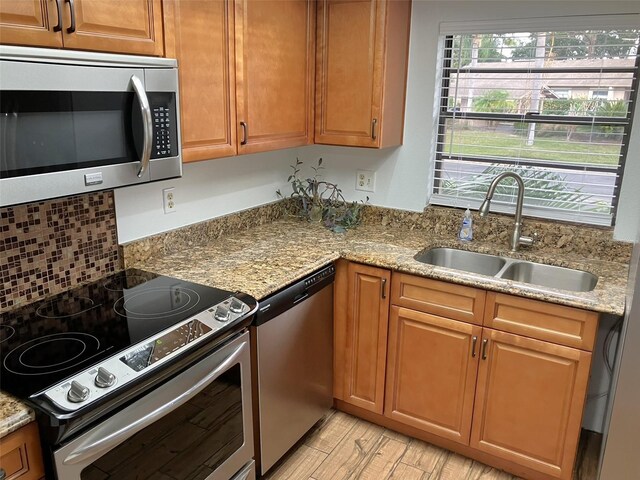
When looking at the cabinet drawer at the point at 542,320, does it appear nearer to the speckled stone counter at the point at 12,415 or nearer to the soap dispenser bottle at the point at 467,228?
the soap dispenser bottle at the point at 467,228

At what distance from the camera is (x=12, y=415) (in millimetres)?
1217

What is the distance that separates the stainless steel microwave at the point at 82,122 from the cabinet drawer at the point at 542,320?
1396mm

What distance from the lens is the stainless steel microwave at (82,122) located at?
1.28 metres

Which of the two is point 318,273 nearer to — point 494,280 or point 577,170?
point 494,280

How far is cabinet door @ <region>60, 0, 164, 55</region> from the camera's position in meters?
1.44

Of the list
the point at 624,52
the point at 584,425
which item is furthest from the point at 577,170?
the point at 584,425

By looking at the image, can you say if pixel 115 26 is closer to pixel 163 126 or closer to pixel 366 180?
pixel 163 126

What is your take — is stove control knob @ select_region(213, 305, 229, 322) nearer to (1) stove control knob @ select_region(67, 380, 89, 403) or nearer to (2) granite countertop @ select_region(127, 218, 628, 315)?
(2) granite countertop @ select_region(127, 218, 628, 315)

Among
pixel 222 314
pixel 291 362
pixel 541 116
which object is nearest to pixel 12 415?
pixel 222 314

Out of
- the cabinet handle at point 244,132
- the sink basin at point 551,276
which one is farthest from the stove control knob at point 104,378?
the sink basin at point 551,276

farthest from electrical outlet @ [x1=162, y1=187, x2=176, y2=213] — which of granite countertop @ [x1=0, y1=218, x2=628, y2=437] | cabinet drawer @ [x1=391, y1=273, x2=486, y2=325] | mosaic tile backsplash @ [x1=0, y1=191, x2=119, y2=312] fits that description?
cabinet drawer @ [x1=391, y1=273, x2=486, y2=325]

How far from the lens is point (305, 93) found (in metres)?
2.60

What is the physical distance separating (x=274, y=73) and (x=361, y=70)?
0.43 meters

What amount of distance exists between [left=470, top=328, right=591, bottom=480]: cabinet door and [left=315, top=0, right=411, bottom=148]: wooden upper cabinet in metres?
1.16
